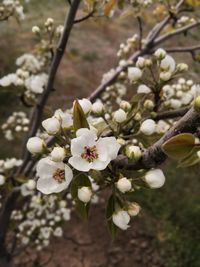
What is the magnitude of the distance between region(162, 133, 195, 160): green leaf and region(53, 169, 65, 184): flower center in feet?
1.39

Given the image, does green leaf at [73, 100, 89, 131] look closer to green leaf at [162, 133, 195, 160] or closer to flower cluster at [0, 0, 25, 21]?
green leaf at [162, 133, 195, 160]

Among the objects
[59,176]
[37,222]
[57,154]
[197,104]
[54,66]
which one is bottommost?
[37,222]

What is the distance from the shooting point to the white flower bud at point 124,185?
151 centimetres

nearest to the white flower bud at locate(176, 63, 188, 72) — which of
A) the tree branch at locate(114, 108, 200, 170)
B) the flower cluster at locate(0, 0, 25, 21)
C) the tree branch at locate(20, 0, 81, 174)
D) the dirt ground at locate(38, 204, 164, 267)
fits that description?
the tree branch at locate(114, 108, 200, 170)

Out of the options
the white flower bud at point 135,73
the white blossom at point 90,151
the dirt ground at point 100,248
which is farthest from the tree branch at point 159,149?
the dirt ground at point 100,248

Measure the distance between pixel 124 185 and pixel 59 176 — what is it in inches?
9.0

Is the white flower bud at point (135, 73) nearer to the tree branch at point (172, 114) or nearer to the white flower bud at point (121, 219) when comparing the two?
the tree branch at point (172, 114)

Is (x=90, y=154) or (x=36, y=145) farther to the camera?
(x=36, y=145)

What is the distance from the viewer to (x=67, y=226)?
16.5ft

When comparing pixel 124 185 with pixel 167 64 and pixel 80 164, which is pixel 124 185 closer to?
pixel 80 164

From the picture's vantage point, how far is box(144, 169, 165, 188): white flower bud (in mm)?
1600

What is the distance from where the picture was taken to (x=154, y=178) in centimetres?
160

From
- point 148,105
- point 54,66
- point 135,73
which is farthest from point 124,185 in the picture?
point 54,66

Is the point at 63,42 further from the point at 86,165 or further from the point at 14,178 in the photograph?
the point at 86,165
